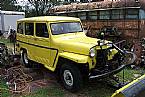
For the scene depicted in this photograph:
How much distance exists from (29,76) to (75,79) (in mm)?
2234

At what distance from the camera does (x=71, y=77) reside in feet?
19.9

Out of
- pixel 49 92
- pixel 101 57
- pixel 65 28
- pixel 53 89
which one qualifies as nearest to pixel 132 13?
pixel 65 28

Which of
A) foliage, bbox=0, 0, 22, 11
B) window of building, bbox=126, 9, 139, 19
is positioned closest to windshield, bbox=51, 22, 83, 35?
window of building, bbox=126, 9, 139, 19

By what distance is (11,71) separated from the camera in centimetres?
784

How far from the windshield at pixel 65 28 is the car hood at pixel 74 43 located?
18 centimetres

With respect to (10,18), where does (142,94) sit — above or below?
below

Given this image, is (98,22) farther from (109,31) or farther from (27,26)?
(27,26)

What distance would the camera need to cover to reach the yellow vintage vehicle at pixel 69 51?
5875mm

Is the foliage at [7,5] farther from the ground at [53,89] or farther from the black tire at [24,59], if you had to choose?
the ground at [53,89]

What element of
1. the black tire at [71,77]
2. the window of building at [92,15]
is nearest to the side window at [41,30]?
the black tire at [71,77]

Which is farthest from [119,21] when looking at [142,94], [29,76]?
[142,94]

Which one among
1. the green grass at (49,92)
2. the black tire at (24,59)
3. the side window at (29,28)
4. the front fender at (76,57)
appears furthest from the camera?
the black tire at (24,59)

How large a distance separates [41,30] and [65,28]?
772mm

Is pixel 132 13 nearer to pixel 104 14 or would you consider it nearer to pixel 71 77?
pixel 104 14
